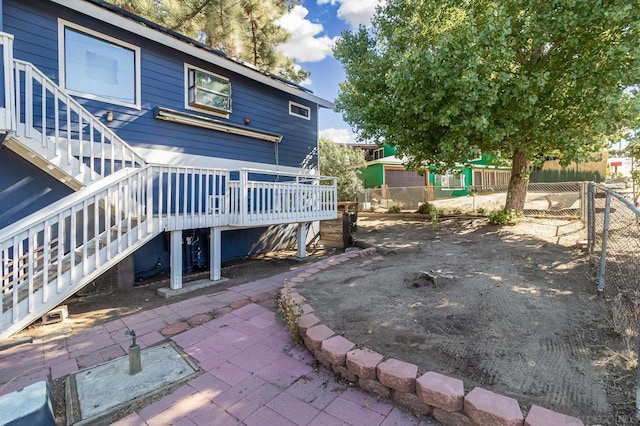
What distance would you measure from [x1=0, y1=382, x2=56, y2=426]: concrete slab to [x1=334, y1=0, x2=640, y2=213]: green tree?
22.6ft

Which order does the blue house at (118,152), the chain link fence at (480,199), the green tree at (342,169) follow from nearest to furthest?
the blue house at (118,152) < the chain link fence at (480,199) < the green tree at (342,169)

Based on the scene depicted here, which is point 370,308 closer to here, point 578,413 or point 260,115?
point 578,413

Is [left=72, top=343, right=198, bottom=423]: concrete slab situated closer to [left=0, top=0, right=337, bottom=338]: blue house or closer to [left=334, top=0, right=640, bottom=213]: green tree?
[left=0, top=0, right=337, bottom=338]: blue house

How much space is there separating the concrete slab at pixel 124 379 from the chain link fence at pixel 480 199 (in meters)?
9.80

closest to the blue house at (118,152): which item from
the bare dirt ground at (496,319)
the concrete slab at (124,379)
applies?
the concrete slab at (124,379)

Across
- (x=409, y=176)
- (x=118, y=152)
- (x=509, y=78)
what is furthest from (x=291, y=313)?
(x=409, y=176)

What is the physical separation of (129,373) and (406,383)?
2236 mm

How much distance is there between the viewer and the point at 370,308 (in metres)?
3.31

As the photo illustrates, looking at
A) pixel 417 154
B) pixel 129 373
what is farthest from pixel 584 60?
pixel 129 373

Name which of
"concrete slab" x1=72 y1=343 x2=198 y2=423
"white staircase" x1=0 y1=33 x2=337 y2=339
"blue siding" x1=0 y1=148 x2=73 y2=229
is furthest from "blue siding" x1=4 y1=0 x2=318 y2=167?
"concrete slab" x1=72 y1=343 x2=198 y2=423

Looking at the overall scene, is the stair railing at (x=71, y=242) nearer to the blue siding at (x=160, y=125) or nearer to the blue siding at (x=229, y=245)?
the blue siding at (x=160, y=125)

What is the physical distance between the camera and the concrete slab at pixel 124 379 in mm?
2188

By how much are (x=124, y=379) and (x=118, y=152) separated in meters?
3.95

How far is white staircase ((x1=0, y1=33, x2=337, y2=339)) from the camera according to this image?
127 inches
